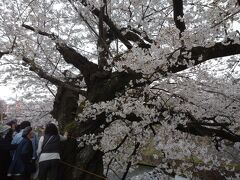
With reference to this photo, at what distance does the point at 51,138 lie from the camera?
17.8 ft

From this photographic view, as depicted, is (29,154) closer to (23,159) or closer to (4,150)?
(23,159)

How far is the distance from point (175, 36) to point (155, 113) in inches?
61.4

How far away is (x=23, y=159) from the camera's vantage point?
543 centimetres

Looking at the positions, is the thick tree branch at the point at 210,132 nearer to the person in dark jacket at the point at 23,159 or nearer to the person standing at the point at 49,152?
the person standing at the point at 49,152

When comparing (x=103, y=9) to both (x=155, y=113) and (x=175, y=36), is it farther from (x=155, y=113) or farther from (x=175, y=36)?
(x=155, y=113)

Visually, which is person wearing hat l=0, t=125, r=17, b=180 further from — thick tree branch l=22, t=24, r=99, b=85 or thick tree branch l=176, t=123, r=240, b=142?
thick tree branch l=176, t=123, r=240, b=142

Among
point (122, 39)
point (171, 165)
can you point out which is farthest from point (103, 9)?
point (171, 165)

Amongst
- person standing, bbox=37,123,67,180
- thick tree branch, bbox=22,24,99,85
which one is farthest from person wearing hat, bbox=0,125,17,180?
thick tree branch, bbox=22,24,99,85

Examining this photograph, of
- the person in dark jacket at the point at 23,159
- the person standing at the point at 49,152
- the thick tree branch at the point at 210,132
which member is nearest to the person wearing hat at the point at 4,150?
the person in dark jacket at the point at 23,159

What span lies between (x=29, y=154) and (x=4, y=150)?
458 millimetres

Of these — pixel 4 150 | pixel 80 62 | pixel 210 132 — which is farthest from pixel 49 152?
pixel 210 132

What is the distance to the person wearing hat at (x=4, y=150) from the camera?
216 inches

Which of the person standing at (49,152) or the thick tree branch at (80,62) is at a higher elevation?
the thick tree branch at (80,62)

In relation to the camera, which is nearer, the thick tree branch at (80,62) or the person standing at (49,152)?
the person standing at (49,152)
